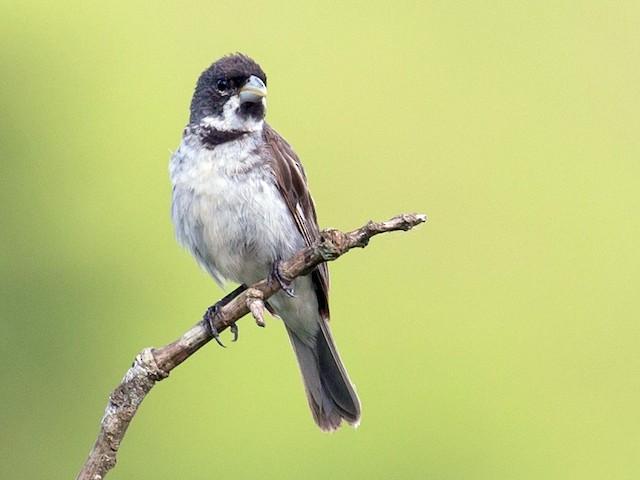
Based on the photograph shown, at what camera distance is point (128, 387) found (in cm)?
352

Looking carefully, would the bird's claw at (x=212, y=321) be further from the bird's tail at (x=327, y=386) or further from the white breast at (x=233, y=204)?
the bird's tail at (x=327, y=386)

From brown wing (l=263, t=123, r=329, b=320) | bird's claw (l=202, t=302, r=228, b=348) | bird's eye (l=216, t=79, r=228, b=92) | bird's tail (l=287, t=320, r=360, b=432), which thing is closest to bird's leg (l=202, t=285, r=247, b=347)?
bird's claw (l=202, t=302, r=228, b=348)

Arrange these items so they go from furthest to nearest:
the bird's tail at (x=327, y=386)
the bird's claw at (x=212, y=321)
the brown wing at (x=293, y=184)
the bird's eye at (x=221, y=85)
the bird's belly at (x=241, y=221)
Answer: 1. the bird's tail at (x=327, y=386)
2. the bird's eye at (x=221, y=85)
3. the brown wing at (x=293, y=184)
4. the bird's belly at (x=241, y=221)
5. the bird's claw at (x=212, y=321)

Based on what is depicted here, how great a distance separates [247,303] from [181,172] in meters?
1.12

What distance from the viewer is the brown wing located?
4867mm

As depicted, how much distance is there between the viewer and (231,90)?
4.96 meters

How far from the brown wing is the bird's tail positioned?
523 mm

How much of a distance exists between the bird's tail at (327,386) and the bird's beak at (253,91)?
1.11 metres

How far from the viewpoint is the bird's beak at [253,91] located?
485 cm

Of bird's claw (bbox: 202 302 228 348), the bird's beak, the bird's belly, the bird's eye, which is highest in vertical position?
the bird's eye

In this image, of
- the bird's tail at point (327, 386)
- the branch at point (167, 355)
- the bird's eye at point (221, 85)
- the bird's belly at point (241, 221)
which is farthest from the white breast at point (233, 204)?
the branch at point (167, 355)

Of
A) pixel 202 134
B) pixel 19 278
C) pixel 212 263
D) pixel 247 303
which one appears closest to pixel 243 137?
pixel 202 134

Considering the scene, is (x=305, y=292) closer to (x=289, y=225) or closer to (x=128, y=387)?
(x=289, y=225)

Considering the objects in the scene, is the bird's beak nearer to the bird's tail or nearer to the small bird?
the small bird
